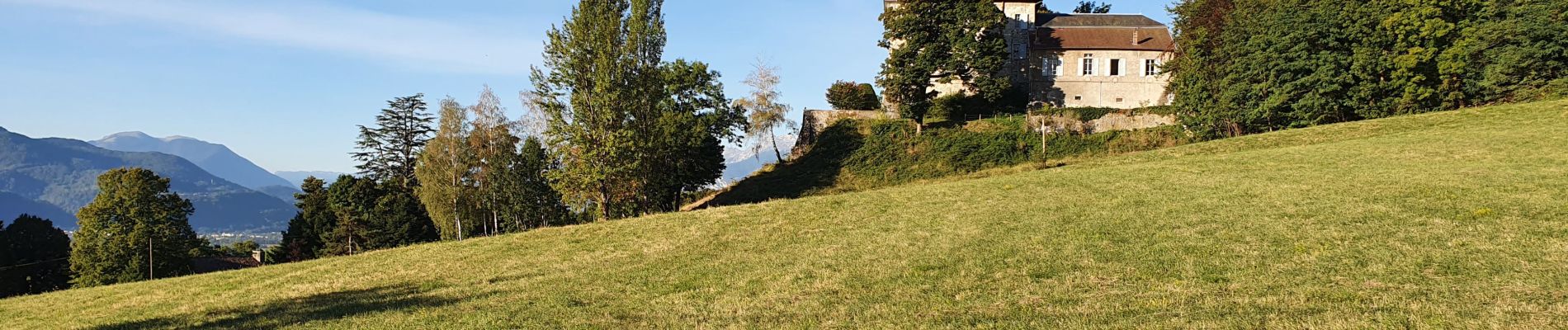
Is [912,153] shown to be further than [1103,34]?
No

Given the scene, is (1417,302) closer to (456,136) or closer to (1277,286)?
(1277,286)

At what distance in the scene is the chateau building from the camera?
66.1 metres

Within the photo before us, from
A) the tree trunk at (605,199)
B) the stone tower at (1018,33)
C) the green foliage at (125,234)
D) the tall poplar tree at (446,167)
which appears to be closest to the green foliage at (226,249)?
the green foliage at (125,234)

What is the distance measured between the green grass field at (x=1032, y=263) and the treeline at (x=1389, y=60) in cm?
1458

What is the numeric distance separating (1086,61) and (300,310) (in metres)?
62.7

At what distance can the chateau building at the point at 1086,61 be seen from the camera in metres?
66.1

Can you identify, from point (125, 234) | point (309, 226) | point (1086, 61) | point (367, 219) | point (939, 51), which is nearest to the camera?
point (125, 234)

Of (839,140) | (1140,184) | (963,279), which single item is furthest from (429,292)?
(839,140)

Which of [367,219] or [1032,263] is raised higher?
[1032,263]

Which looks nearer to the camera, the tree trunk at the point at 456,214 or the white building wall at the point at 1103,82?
the tree trunk at the point at 456,214

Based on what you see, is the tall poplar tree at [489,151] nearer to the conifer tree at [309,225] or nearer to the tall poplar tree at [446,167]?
the tall poplar tree at [446,167]

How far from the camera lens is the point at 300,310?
17.3m

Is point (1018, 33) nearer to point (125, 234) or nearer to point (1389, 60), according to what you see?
point (1389, 60)

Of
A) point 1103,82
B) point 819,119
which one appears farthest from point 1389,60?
point 819,119
